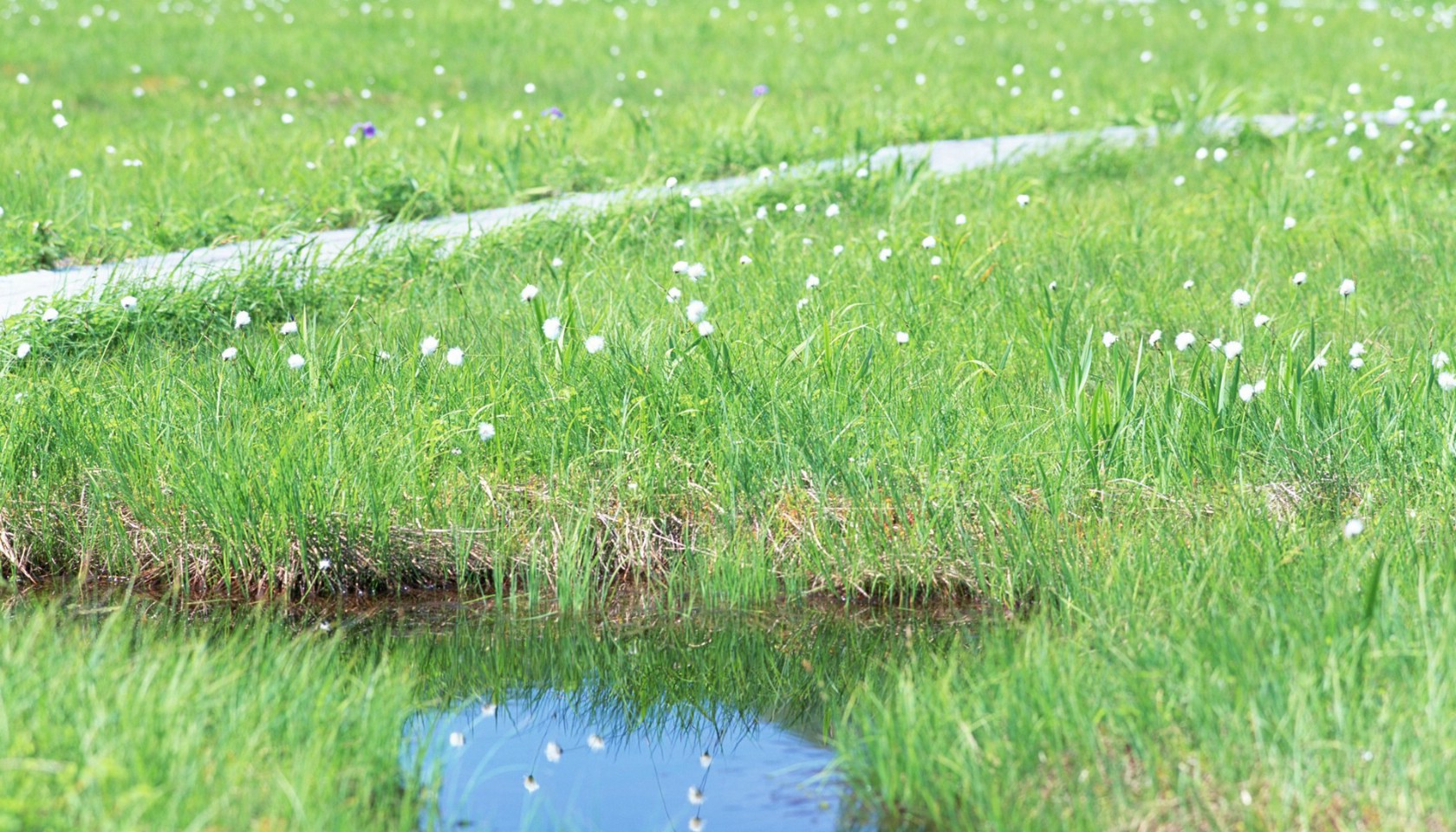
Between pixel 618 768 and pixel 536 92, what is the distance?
301 inches

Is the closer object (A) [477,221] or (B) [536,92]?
(A) [477,221]

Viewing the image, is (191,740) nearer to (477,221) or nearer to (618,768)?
(618,768)

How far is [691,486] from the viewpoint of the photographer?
3.85 meters

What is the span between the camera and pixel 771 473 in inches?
152

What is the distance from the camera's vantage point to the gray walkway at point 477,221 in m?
5.26

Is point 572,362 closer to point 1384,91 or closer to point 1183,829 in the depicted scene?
point 1183,829

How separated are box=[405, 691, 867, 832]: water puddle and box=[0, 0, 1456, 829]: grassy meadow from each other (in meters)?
0.09

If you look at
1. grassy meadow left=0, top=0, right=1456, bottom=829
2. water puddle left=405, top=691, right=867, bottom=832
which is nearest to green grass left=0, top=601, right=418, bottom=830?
grassy meadow left=0, top=0, right=1456, bottom=829

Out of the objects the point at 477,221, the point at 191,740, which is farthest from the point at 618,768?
the point at 477,221

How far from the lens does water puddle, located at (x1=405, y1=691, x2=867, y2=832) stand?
2715 millimetres

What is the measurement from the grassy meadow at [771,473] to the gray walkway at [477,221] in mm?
141

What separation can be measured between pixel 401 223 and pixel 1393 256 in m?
3.99

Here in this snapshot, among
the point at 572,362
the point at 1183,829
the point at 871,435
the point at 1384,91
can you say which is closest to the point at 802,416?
Result: the point at 871,435

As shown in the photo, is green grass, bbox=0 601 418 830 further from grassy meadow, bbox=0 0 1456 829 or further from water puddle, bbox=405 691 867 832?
water puddle, bbox=405 691 867 832
